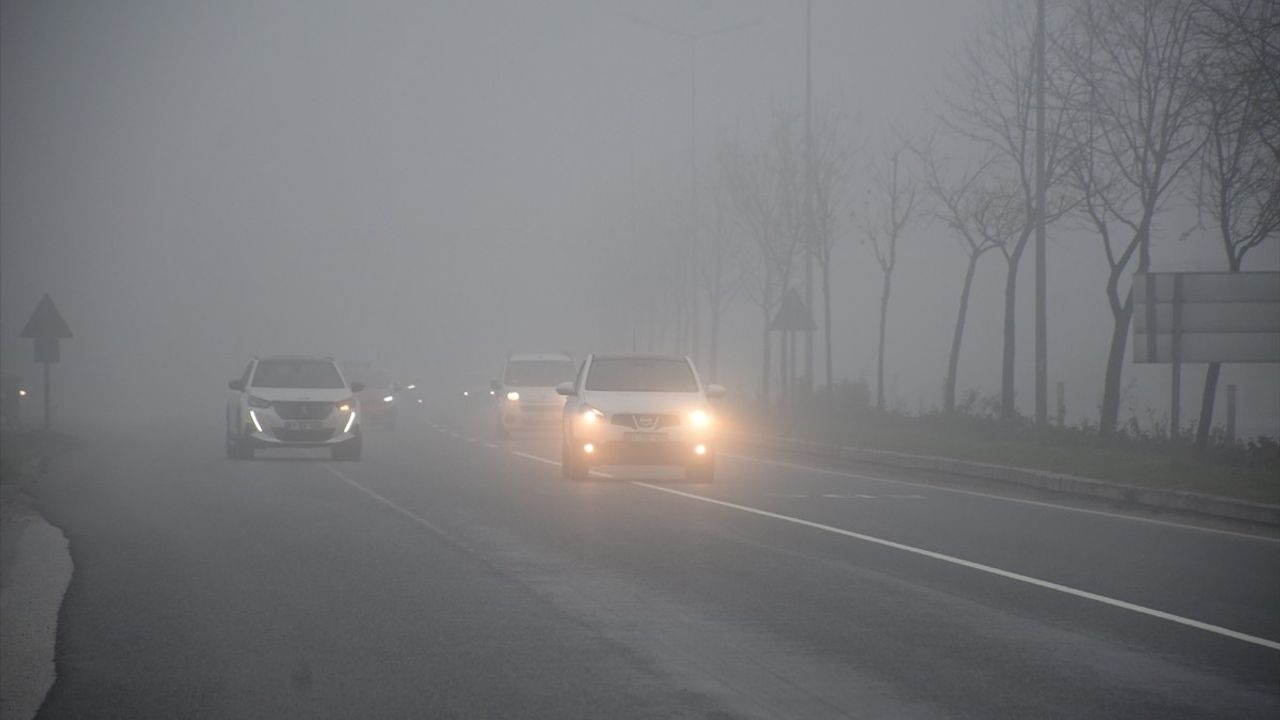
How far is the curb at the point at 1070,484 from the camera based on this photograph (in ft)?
61.6

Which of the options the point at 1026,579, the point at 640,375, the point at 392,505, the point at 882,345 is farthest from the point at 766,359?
the point at 1026,579

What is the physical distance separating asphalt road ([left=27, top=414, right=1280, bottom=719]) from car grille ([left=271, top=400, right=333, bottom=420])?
7916 millimetres

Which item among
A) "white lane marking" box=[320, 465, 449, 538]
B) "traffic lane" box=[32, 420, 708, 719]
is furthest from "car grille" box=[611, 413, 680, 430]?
"traffic lane" box=[32, 420, 708, 719]

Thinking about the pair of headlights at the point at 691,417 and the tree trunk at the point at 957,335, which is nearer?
the pair of headlights at the point at 691,417

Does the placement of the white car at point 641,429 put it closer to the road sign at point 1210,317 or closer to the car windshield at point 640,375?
the car windshield at point 640,375

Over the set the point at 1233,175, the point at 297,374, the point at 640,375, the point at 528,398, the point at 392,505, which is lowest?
the point at 392,505

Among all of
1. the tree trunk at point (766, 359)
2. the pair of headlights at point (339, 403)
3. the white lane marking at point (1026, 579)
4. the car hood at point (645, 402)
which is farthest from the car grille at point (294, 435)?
the tree trunk at point (766, 359)

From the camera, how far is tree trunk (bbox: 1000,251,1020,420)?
107 ft

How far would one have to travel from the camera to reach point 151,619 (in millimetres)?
10539

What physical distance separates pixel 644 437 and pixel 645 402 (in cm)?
55

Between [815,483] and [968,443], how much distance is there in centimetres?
708

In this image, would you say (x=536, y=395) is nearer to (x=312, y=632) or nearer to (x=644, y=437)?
(x=644, y=437)

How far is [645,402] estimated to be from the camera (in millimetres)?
23359

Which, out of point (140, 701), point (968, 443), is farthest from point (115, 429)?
point (140, 701)
